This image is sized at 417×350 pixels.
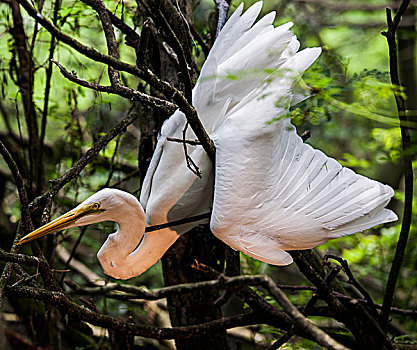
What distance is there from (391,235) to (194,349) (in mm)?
1306

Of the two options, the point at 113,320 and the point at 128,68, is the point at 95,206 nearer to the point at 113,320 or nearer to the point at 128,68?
the point at 113,320

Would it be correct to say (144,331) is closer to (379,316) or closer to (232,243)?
(232,243)

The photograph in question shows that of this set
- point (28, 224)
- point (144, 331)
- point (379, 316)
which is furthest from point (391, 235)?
point (28, 224)

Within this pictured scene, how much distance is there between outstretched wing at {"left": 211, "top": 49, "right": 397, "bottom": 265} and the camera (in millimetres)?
1438

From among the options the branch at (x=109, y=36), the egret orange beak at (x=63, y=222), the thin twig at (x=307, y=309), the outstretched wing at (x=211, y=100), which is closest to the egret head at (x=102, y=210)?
the egret orange beak at (x=63, y=222)

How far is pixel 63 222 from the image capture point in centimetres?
141

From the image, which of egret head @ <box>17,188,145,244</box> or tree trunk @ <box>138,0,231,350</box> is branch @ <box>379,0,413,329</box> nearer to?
tree trunk @ <box>138,0,231,350</box>

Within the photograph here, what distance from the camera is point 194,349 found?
1.92m

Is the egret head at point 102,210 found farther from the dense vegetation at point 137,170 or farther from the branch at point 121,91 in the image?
the branch at point 121,91

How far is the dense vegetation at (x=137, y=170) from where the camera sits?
4.29 ft

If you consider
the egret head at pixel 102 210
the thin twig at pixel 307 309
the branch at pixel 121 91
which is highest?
the branch at pixel 121 91

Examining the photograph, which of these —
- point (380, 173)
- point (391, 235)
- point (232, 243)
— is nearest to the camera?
point (232, 243)

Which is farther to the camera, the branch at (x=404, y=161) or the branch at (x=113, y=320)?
the branch at (x=404, y=161)

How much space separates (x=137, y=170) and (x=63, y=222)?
38.9 inches
